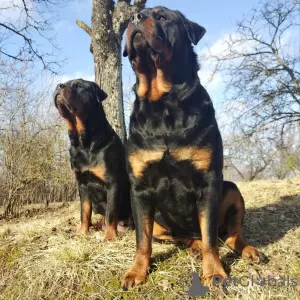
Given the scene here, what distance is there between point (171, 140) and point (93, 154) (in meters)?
1.54

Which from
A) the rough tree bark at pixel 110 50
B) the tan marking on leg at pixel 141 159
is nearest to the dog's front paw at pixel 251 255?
the tan marking on leg at pixel 141 159

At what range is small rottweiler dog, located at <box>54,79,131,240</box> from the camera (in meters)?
3.74

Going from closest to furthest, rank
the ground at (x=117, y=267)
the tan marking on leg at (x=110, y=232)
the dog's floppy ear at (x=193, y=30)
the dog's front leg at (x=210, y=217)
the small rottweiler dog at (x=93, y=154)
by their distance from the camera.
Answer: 1. the ground at (x=117, y=267)
2. the dog's front leg at (x=210, y=217)
3. the dog's floppy ear at (x=193, y=30)
4. the tan marking on leg at (x=110, y=232)
5. the small rottweiler dog at (x=93, y=154)

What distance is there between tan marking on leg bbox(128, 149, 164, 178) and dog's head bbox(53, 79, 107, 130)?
149 cm

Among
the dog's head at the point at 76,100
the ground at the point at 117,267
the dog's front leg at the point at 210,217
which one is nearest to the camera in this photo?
the ground at the point at 117,267

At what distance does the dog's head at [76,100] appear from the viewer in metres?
3.85

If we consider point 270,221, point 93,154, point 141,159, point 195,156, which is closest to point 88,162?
point 93,154

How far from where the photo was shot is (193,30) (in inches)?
112

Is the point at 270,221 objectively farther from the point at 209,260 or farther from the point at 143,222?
the point at 143,222

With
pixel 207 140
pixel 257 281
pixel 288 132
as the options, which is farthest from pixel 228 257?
pixel 288 132

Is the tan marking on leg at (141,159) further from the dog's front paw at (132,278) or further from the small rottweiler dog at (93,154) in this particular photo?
the small rottweiler dog at (93,154)

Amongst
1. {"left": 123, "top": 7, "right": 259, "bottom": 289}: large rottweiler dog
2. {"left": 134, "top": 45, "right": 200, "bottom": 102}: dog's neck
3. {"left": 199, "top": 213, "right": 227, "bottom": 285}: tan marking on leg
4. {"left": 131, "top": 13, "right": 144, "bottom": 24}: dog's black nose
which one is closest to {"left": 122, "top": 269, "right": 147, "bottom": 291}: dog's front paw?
{"left": 123, "top": 7, "right": 259, "bottom": 289}: large rottweiler dog

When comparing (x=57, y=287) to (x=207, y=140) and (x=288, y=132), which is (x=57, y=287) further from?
(x=288, y=132)

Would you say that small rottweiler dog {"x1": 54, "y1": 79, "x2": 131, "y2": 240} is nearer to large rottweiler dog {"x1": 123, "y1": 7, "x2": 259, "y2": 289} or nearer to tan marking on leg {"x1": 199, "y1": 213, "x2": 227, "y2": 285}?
large rottweiler dog {"x1": 123, "y1": 7, "x2": 259, "y2": 289}
